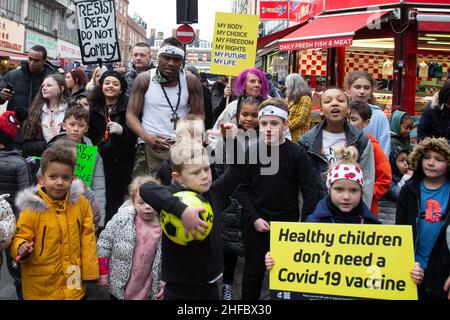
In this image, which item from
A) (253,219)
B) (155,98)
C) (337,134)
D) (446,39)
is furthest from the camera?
(446,39)

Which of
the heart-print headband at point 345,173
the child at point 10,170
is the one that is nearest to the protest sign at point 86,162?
the child at point 10,170

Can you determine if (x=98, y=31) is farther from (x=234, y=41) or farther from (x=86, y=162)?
(x=86, y=162)

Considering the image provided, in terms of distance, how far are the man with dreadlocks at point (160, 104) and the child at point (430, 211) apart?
206 cm

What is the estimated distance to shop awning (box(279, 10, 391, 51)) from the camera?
425 inches

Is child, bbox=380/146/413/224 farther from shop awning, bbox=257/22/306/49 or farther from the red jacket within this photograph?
shop awning, bbox=257/22/306/49

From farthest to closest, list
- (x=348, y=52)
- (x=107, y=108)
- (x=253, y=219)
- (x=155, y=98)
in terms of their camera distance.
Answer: (x=348, y=52) < (x=107, y=108) < (x=155, y=98) < (x=253, y=219)

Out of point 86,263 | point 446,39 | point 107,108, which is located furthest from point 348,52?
point 86,263

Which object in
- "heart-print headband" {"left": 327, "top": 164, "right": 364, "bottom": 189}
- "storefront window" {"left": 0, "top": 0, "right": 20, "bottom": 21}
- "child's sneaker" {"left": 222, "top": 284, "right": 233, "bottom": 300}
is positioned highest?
"storefront window" {"left": 0, "top": 0, "right": 20, "bottom": 21}

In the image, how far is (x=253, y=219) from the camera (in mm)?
3855

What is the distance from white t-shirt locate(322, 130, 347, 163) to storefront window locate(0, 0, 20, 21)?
32.4 metres

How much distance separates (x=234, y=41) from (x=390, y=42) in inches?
273

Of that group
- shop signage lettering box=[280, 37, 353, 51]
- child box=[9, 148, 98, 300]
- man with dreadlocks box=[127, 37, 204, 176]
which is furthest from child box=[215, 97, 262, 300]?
shop signage lettering box=[280, 37, 353, 51]
